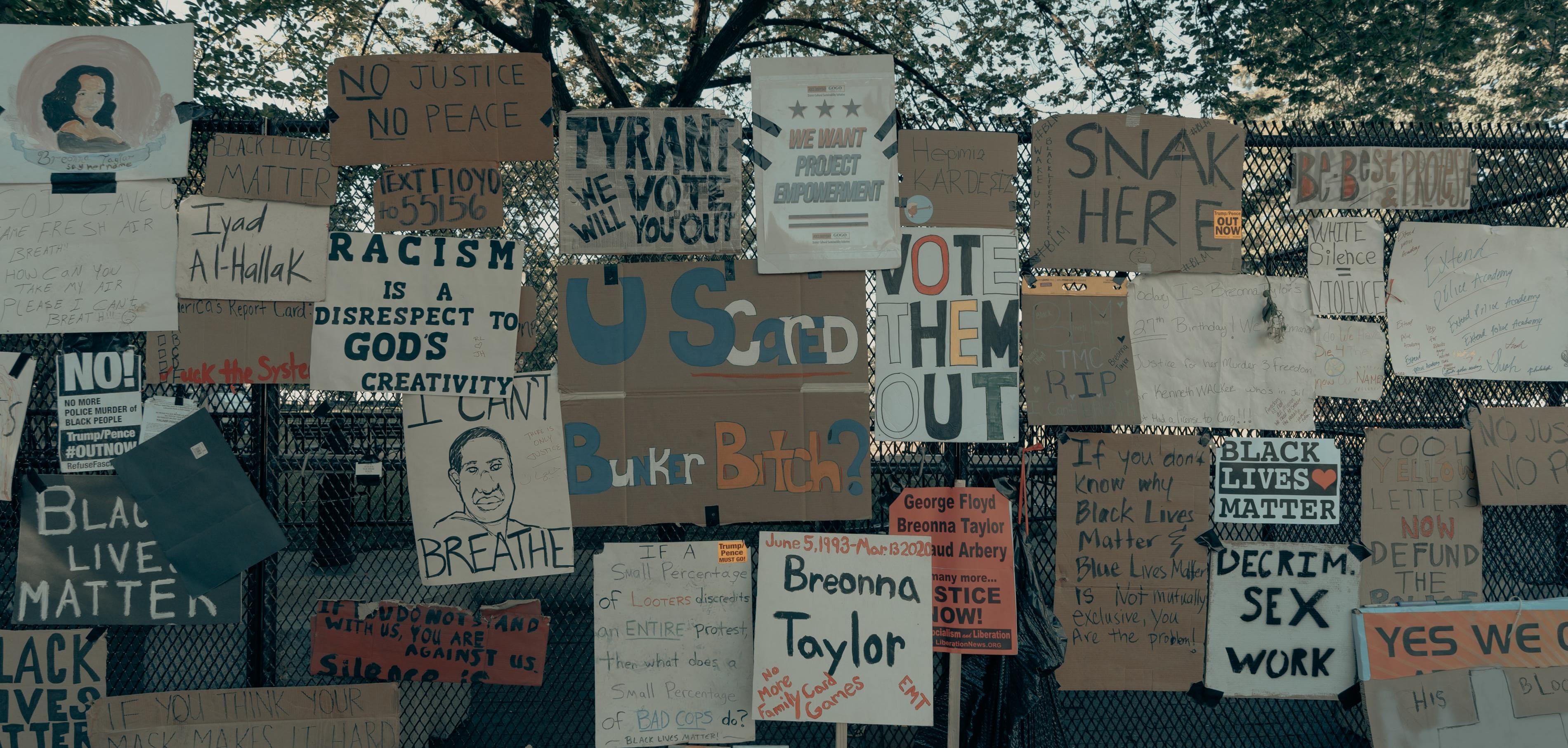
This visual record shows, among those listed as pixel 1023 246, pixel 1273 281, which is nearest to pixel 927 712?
pixel 1023 246

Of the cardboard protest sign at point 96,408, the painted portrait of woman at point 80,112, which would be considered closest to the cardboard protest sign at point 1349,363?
the cardboard protest sign at point 96,408

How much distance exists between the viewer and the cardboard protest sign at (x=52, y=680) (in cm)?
393

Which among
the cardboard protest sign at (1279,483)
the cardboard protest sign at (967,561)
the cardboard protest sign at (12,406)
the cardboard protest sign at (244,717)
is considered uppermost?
the cardboard protest sign at (12,406)

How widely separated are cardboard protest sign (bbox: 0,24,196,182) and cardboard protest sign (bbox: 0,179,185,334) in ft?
0.31

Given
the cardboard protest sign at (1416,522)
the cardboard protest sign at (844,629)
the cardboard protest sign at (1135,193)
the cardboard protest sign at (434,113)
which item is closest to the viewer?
the cardboard protest sign at (844,629)

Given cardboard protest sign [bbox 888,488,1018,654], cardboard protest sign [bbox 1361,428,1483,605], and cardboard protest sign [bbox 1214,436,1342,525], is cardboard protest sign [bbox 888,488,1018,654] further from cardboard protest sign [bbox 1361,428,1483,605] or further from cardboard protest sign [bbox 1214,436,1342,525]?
cardboard protest sign [bbox 1361,428,1483,605]

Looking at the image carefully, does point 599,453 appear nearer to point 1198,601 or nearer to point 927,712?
point 927,712

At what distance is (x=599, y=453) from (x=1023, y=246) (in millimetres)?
2171

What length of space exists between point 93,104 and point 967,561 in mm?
4410

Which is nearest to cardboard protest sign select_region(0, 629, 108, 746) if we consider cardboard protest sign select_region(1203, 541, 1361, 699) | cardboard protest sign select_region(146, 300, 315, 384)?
cardboard protest sign select_region(146, 300, 315, 384)

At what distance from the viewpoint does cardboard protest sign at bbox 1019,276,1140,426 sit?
3980mm

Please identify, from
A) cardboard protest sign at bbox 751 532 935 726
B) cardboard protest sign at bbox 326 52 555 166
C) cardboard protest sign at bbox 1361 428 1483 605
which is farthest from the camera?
cardboard protest sign at bbox 1361 428 1483 605

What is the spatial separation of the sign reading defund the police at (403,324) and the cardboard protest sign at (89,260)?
2.37 feet

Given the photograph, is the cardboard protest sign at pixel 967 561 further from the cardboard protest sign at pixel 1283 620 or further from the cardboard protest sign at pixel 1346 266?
the cardboard protest sign at pixel 1346 266
